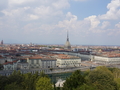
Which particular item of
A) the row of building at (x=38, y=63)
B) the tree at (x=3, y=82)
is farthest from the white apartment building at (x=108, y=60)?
the tree at (x=3, y=82)

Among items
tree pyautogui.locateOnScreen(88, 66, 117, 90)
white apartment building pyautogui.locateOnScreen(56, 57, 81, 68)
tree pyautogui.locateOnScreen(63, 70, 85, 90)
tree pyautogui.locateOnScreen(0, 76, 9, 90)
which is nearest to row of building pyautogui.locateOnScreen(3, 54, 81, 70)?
white apartment building pyautogui.locateOnScreen(56, 57, 81, 68)

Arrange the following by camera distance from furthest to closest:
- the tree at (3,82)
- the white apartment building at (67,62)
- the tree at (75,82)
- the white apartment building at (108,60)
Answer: the white apartment building at (108,60) → the white apartment building at (67,62) → the tree at (3,82) → the tree at (75,82)

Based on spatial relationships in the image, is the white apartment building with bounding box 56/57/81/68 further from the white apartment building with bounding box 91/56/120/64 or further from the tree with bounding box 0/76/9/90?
the tree with bounding box 0/76/9/90

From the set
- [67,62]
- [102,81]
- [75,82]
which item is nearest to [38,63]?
[67,62]

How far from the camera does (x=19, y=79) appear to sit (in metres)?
11.9

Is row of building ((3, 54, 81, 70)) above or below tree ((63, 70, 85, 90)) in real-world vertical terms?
below

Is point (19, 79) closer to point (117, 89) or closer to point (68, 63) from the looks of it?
point (117, 89)

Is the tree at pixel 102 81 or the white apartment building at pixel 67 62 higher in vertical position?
the tree at pixel 102 81

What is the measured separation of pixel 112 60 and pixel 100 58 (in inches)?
124

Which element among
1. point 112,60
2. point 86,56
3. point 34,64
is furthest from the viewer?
point 86,56

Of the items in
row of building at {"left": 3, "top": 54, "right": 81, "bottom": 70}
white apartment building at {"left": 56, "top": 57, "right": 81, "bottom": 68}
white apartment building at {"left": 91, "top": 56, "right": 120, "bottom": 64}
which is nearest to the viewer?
row of building at {"left": 3, "top": 54, "right": 81, "bottom": 70}

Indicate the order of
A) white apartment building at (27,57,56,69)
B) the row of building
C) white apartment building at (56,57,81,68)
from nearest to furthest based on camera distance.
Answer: the row of building → white apartment building at (27,57,56,69) → white apartment building at (56,57,81,68)

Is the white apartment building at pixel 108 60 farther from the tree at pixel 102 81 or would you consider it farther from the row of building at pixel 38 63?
the tree at pixel 102 81

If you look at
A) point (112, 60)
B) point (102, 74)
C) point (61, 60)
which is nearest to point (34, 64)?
point (61, 60)
